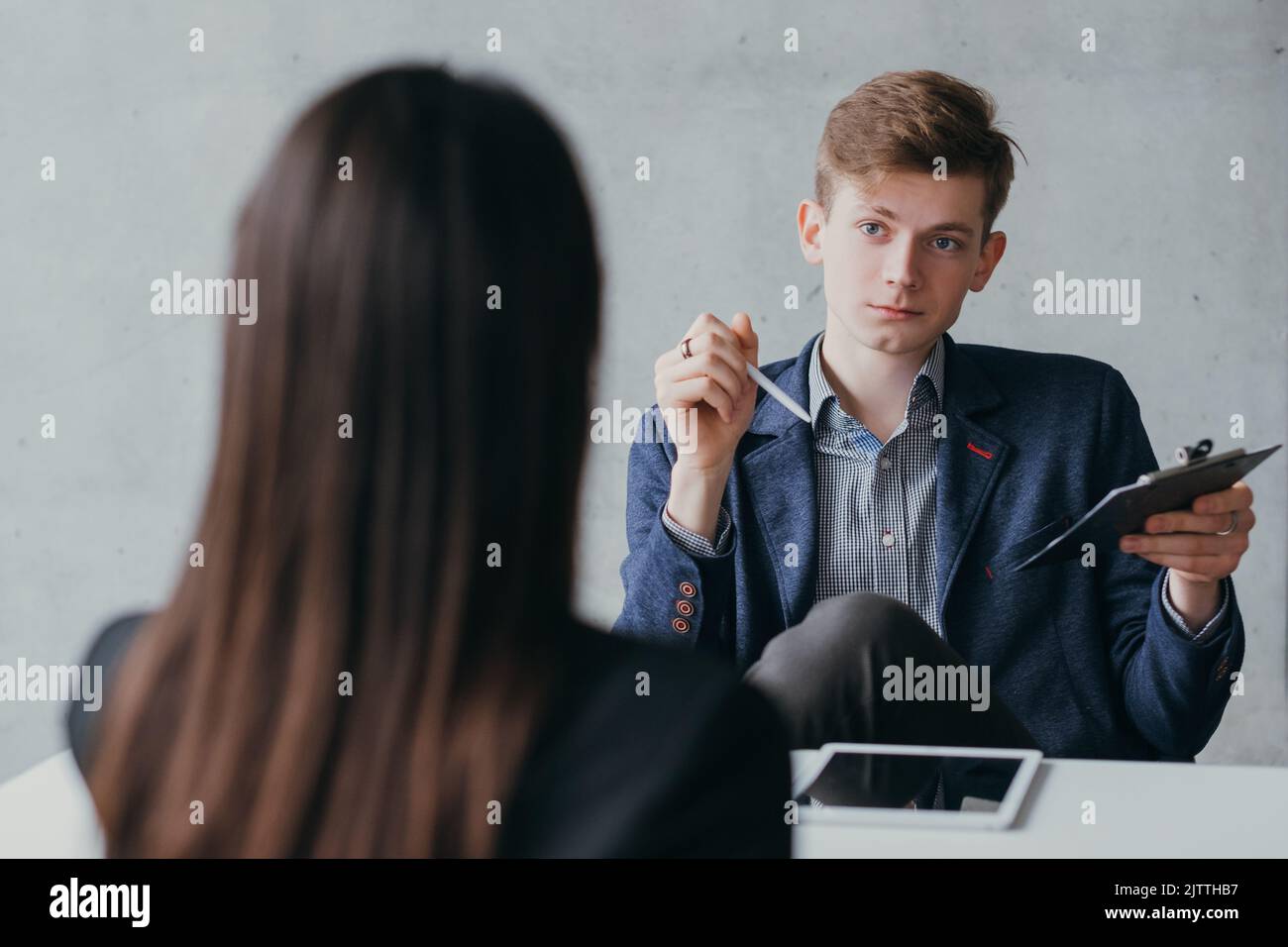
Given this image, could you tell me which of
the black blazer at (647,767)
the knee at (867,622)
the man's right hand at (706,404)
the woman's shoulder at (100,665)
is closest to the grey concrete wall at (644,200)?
the man's right hand at (706,404)

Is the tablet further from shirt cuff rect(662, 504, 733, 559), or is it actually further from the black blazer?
shirt cuff rect(662, 504, 733, 559)

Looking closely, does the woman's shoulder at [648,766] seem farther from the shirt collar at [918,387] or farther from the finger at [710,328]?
the shirt collar at [918,387]

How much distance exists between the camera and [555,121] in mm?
653

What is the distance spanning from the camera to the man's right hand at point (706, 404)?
1331 mm

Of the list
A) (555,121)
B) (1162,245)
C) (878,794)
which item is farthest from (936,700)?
(1162,245)

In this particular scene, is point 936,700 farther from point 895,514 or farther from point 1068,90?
point 1068,90

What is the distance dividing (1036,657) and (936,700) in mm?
437

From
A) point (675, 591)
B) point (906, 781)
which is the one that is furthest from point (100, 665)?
point (675, 591)

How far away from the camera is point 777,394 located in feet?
4.70

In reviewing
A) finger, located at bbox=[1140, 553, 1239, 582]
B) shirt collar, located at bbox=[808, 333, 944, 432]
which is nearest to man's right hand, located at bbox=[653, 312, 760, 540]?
shirt collar, located at bbox=[808, 333, 944, 432]

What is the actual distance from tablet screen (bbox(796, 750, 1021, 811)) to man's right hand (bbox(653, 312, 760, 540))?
0.48 m

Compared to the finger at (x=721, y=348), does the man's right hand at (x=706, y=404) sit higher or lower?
lower

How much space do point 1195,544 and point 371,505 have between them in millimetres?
980
